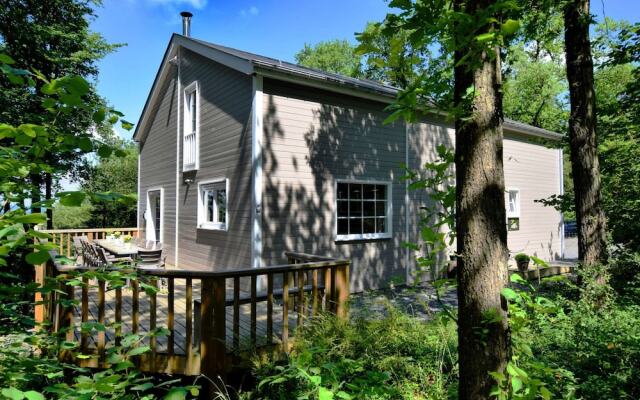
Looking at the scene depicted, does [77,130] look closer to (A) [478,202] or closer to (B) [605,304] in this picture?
(A) [478,202]

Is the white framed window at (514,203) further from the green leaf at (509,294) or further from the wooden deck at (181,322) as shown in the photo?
the green leaf at (509,294)

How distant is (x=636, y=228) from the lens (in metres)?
A: 6.18

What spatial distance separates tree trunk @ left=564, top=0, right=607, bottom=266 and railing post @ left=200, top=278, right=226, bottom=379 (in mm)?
4719

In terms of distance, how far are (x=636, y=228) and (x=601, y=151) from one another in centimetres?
199

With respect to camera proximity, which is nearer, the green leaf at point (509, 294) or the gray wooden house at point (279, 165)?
the green leaf at point (509, 294)

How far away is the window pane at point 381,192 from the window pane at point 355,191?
22.2 inches

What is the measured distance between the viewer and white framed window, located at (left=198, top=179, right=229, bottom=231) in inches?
324

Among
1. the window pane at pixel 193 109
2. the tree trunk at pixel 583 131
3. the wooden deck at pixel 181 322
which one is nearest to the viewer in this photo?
the wooden deck at pixel 181 322

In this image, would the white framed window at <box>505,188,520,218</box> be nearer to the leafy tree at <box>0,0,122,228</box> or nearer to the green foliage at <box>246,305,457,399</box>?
the green foliage at <box>246,305,457,399</box>

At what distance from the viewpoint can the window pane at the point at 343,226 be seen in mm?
8266

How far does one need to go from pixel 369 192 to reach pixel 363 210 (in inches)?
18.1

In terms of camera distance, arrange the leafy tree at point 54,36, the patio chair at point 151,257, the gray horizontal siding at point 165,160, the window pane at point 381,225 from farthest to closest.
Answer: the leafy tree at point 54,36 < the gray horizontal siding at point 165,160 < the window pane at point 381,225 < the patio chair at point 151,257

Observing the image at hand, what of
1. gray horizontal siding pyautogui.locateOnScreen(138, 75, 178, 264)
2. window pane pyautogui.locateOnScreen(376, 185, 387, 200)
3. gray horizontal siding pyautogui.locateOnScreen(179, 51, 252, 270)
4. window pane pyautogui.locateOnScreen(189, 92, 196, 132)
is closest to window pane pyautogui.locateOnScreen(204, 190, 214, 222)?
gray horizontal siding pyautogui.locateOnScreen(179, 51, 252, 270)

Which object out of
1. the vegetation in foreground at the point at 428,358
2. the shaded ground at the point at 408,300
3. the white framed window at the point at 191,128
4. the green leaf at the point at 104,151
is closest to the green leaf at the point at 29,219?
the green leaf at the point at 104,151
